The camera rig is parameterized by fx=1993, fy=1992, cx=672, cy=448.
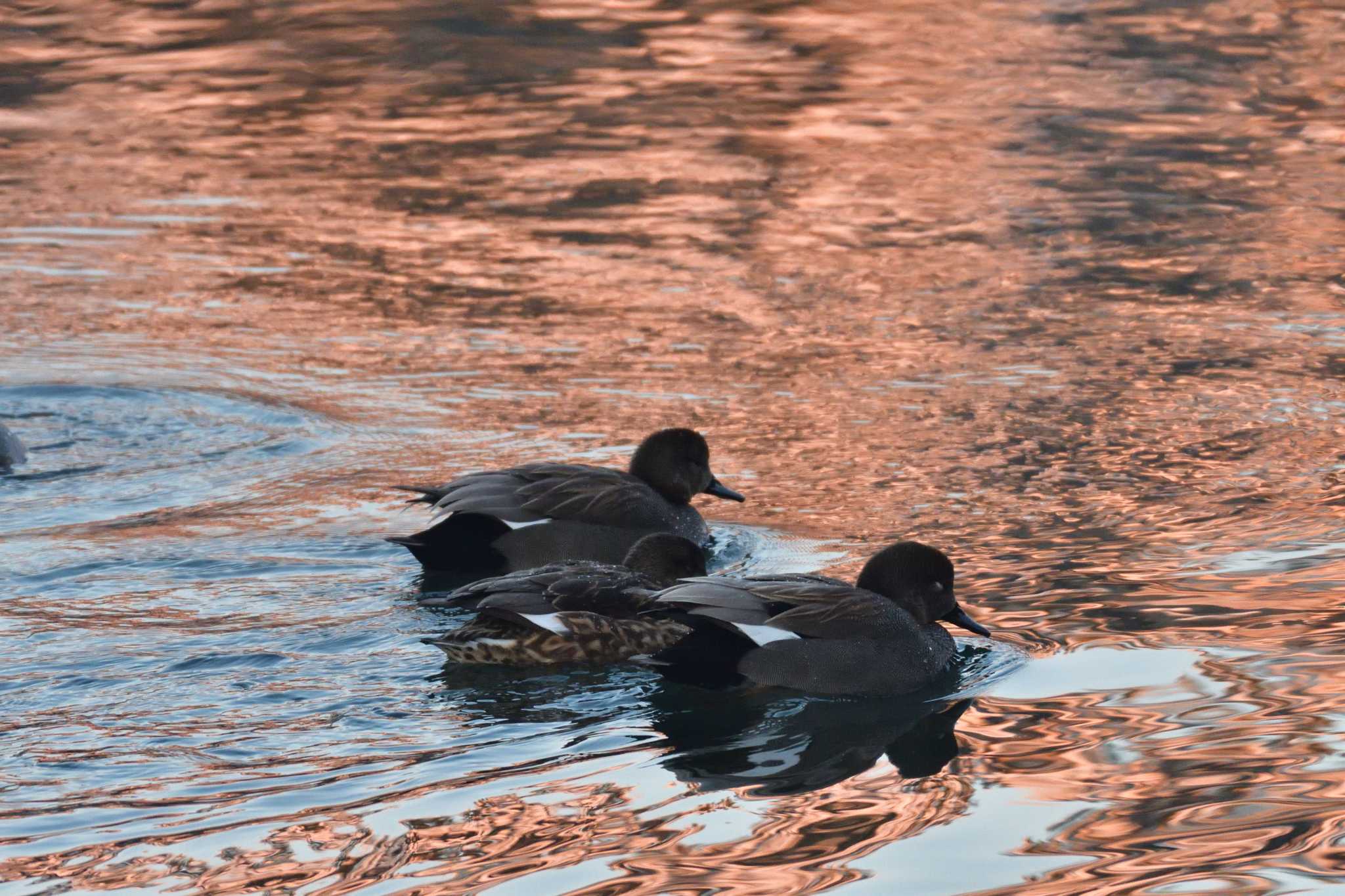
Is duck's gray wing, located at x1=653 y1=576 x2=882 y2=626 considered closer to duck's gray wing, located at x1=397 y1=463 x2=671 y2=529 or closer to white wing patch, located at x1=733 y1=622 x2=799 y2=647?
white wing patch, located at x1=733 y1=622 x2=799 y2=647

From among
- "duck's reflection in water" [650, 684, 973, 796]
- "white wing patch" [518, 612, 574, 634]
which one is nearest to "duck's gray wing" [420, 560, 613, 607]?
"white wing patch" [518, 612, 574, 634]

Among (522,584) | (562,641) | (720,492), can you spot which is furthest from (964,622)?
(720,492)

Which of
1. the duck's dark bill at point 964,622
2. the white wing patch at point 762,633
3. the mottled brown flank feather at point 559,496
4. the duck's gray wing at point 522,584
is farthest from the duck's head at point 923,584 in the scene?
the mottled brown flank feather at point 559,496

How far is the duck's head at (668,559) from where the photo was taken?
8.53 m

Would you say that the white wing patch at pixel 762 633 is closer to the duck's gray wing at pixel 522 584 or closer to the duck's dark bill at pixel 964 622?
the duck's dark bill at pixel 964 622

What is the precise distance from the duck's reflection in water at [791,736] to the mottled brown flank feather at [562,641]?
13.6 inches

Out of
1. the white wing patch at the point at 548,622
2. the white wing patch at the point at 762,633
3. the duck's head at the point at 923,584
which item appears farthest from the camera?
the duck's head at the point at 923,584

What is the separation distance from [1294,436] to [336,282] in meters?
7.33

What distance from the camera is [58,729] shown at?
687 centimetres

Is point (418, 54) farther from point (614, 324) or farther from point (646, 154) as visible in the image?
point (614, 324)

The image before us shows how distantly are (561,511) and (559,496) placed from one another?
0.07 meters

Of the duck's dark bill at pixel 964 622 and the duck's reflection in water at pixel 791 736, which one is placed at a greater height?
the duck's dark bill at pixel 964 622

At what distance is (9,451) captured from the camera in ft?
35.1

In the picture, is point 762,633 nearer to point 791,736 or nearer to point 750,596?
point 750,596
